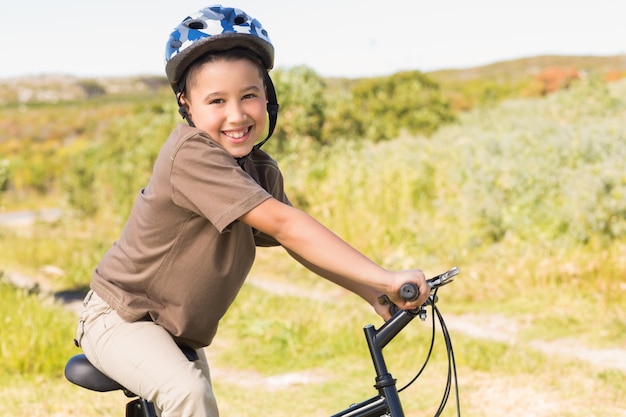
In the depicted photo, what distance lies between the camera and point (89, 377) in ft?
8.60

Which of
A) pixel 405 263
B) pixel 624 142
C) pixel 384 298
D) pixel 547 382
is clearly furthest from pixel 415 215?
pixel 384 298

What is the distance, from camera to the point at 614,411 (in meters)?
4.50

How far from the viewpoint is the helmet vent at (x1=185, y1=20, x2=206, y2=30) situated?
8.53ft

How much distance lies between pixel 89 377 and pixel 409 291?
3.75 feet

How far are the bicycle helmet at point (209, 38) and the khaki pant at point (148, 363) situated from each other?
696 mm

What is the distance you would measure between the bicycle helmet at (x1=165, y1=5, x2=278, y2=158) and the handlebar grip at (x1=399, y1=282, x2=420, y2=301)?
3.18 feet

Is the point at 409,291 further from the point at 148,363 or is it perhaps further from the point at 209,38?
the point at 209,38

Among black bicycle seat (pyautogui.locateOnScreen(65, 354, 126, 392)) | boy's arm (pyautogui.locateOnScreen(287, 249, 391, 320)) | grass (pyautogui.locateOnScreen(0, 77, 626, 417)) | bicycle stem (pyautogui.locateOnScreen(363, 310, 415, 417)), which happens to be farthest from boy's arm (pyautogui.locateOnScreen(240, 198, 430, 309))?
grass (pyautogui.locateOnScreen(0, 77, 626, 417))

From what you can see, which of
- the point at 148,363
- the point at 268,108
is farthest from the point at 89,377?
the point at 268,108

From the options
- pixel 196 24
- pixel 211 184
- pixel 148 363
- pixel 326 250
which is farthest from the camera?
pixel 196 24

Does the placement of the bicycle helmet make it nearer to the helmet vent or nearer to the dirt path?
the helmet vent

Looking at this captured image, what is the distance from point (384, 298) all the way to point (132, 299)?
81cm

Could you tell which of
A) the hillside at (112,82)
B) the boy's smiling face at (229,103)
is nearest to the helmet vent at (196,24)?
the boy's smiling face at (229,103)

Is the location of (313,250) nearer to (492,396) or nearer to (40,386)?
(492,396)
